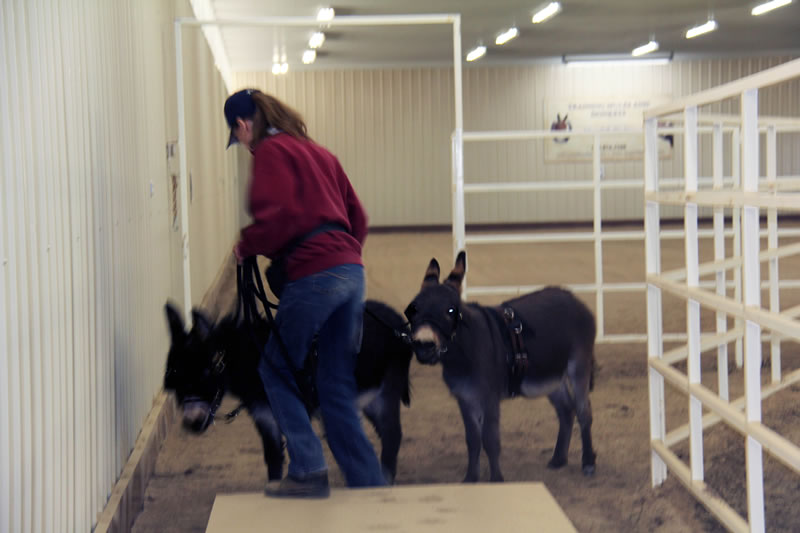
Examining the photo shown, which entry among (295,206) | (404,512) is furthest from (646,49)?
(404,512)

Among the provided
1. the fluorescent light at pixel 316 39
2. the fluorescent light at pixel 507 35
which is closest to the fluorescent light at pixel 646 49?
the fluorescent light at pixel 507 35

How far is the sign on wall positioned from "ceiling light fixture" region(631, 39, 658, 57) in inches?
63.1

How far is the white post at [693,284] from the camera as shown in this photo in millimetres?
3617

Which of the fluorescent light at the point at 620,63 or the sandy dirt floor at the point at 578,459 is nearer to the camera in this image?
the sandy dirt floor at the point at 578,459

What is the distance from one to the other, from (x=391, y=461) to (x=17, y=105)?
2.32 m

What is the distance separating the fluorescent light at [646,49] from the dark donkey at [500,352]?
14443 millimetres

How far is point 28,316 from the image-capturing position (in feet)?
7.90

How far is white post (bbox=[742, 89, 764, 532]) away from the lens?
2.95 m

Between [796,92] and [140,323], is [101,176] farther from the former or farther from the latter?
[796,92]

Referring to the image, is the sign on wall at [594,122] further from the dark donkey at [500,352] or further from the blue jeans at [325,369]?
the blue jeans at [325,369]

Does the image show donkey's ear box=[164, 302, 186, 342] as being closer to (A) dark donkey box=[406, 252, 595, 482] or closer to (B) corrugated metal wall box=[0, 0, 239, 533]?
(B) corrugated metal wall box=[0, 0, 239, 533]

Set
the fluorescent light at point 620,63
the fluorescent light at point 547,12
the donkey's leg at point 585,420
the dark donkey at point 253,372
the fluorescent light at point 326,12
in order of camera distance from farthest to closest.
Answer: the fluorescent light at point 620,63, the fluorescent light at point 547,12, the fluorescent light at point 326,12, the donkey's leg at point 585,420, the dark donkey at point 253,372

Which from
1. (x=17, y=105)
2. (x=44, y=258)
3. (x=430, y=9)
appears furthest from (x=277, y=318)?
(x=430, y=9)

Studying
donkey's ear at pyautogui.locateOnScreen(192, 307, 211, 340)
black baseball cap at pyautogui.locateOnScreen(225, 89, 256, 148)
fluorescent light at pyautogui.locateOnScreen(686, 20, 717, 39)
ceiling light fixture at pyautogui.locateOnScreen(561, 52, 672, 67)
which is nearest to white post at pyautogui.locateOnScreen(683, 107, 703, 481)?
black baseball cap at pyautogui.locateOnScreen(225, 89, 256, 148)
